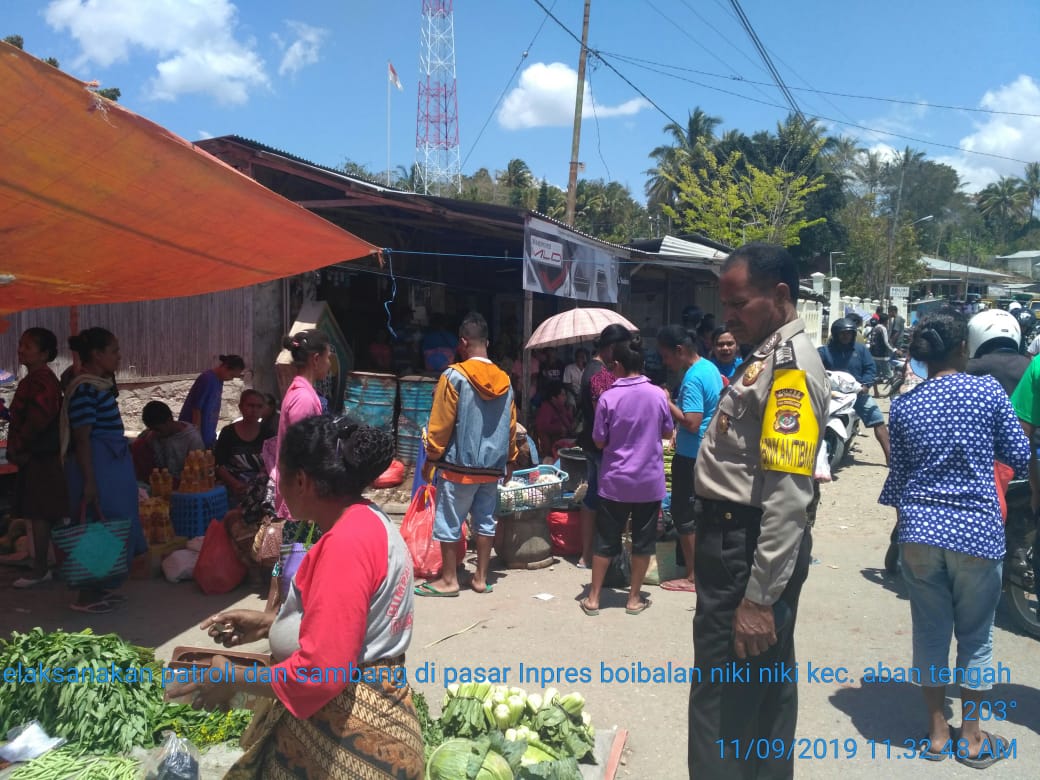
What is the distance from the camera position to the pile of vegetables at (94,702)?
9.41 ft

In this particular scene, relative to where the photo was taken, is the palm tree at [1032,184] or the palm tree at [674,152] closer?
the palm tree at [674,152]

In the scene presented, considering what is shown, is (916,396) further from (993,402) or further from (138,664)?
(138,664)

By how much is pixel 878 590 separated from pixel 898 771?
255cm

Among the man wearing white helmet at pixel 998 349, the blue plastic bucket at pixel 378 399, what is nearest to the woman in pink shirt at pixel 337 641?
the man wearing white helmet at pixel 998 349

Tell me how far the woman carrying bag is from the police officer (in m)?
3.92

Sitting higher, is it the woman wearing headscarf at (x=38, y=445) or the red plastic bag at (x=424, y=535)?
the woman wearing headscarf at (x=38, y=445)

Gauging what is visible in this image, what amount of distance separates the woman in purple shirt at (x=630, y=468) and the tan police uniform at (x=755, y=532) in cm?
241

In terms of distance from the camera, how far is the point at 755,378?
240 cm

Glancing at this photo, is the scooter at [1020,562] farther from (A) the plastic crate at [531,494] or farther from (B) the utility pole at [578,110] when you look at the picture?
(B) the utility pole at [578,110]

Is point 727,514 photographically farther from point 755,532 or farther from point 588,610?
point 588,610

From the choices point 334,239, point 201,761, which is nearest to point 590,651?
point 201,761

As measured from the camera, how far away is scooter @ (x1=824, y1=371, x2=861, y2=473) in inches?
340

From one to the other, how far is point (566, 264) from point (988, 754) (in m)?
7.06

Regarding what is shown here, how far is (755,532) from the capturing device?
240 centimetres
